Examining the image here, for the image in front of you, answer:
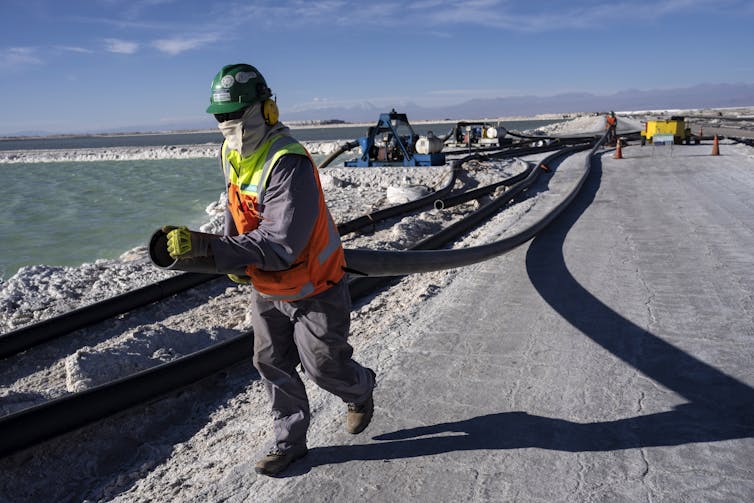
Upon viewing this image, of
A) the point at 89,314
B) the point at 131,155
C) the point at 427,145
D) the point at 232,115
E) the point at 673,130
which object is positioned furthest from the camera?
the point at 131,155

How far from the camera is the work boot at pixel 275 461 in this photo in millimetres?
2980

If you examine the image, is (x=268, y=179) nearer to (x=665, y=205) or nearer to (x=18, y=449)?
(x=18, y=449)

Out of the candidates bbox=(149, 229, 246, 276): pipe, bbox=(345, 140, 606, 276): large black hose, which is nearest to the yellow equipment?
bbox=(345, 140, 606, 276): large black hose

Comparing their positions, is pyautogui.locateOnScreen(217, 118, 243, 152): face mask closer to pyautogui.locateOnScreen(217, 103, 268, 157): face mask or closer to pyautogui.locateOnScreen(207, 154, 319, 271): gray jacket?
pyautogui.locateOnScreen(217, 103, 268, 157): face mask

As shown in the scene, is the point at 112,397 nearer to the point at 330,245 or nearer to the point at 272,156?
the point at 330,245

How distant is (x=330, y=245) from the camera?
2871 millimetres

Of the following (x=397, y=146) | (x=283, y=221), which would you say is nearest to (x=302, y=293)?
(x=283, y=221)

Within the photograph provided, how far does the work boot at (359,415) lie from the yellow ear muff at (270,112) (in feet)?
4.79

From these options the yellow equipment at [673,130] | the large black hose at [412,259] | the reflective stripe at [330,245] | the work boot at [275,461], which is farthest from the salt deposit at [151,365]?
the yellow equipment at [673,130]

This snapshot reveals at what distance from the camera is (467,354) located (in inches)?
171

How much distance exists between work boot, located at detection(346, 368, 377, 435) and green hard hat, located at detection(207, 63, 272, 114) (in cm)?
159

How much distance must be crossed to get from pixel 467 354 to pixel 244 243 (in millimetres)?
2378

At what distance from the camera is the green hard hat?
2613 mm

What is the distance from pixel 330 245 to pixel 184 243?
2.56ft
